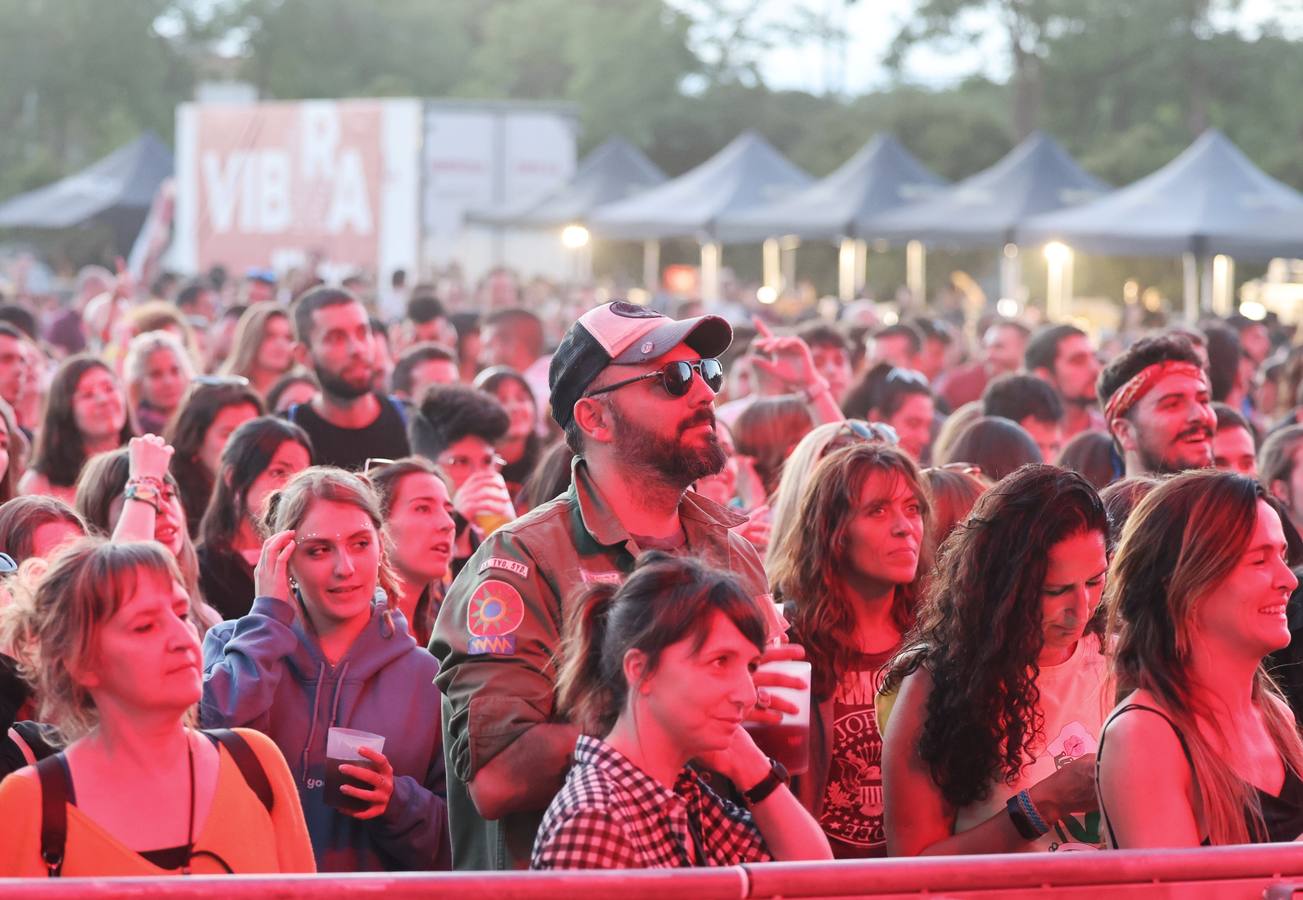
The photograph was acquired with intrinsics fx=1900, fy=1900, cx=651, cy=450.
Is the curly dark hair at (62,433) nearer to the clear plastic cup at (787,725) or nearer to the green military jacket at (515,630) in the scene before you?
the green military jacket at (515,630)

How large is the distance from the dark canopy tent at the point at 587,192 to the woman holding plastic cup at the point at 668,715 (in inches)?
972

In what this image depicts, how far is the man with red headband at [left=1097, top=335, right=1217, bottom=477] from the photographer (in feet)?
20.0

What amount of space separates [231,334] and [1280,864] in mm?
11142

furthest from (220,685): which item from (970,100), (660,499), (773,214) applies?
(970,100)

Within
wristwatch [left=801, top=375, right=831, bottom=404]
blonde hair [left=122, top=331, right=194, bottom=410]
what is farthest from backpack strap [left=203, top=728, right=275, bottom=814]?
blonde hair [left=122, top=331, right=194, bottom=410]

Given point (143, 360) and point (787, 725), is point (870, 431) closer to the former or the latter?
point (787, 725)

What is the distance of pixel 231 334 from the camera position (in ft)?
43.3

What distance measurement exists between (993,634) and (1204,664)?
1.33 ft

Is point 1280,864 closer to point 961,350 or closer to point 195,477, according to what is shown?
point 195,477

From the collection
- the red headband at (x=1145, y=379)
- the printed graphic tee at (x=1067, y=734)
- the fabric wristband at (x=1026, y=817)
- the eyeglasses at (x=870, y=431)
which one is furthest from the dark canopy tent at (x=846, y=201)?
the fabric wristband at (x=1026, y=817)

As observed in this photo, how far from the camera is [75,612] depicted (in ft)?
11.2

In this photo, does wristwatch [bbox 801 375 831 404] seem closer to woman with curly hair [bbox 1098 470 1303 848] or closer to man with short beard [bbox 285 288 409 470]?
man with short beard [bbox 285 288 409 470]

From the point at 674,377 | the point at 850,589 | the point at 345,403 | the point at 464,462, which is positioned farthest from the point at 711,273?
the point at 674,377

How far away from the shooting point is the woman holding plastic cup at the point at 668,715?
3.20m
